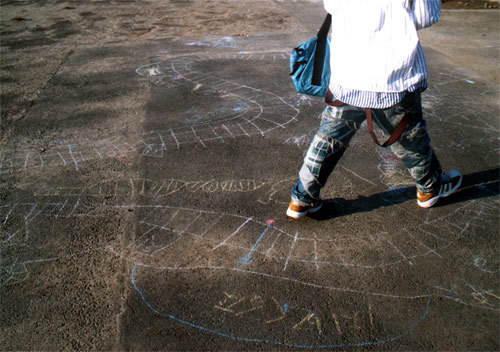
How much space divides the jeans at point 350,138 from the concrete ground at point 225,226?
0.29 meters

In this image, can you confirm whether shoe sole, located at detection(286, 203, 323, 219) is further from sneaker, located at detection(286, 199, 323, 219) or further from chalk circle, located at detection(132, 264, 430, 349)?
chalk circle, located at detection(132, 264, 430, 349)

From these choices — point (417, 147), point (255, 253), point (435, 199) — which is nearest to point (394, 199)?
point (435, 199)

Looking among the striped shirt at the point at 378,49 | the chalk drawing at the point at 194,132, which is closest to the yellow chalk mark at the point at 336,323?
the striped shirt at the point at 378,49

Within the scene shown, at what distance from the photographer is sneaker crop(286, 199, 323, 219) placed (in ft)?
9.23

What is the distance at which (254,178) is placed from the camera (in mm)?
3369

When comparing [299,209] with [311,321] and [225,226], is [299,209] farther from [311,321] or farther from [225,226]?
[311,321]

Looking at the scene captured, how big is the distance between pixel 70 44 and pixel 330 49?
20.8 ft

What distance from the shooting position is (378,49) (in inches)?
89.7

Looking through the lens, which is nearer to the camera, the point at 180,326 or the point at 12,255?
the point at 180,326

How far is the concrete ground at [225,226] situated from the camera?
212cm

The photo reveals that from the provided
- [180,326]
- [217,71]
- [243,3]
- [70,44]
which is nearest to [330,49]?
[180,326]

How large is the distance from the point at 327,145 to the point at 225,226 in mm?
873

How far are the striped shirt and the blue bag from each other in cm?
16

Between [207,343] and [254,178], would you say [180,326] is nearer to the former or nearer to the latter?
[207,343]
